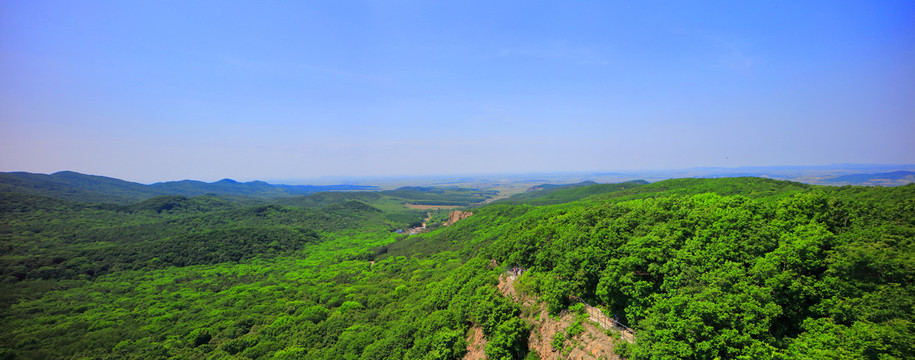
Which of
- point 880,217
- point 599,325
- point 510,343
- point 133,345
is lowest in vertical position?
point 133,345

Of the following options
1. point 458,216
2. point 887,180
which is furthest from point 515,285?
point 887,180

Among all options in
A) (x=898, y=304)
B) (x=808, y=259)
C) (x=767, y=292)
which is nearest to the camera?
(x=898, y=304)

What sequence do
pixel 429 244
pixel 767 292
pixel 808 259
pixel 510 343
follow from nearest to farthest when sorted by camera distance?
pixel 767 292, pixel 808 259, pixel 510 343, pixel 429 244

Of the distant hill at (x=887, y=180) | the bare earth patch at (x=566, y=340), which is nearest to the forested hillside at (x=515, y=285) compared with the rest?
the bare earth patch at (x=566, y=340)

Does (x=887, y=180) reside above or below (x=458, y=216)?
above

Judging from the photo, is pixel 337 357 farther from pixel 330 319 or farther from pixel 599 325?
pixel 599 325

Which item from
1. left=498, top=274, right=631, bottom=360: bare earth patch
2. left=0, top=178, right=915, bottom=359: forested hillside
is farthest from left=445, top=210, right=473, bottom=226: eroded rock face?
left=498, top=274, right=631, bottom=360: bare earth patch

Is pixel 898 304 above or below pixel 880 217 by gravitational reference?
below

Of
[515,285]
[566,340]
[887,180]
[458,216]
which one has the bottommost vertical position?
[458,216]

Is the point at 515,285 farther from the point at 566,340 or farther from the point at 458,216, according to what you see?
the point at 458,216

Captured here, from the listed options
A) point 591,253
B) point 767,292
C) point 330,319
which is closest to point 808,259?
point 767,292
